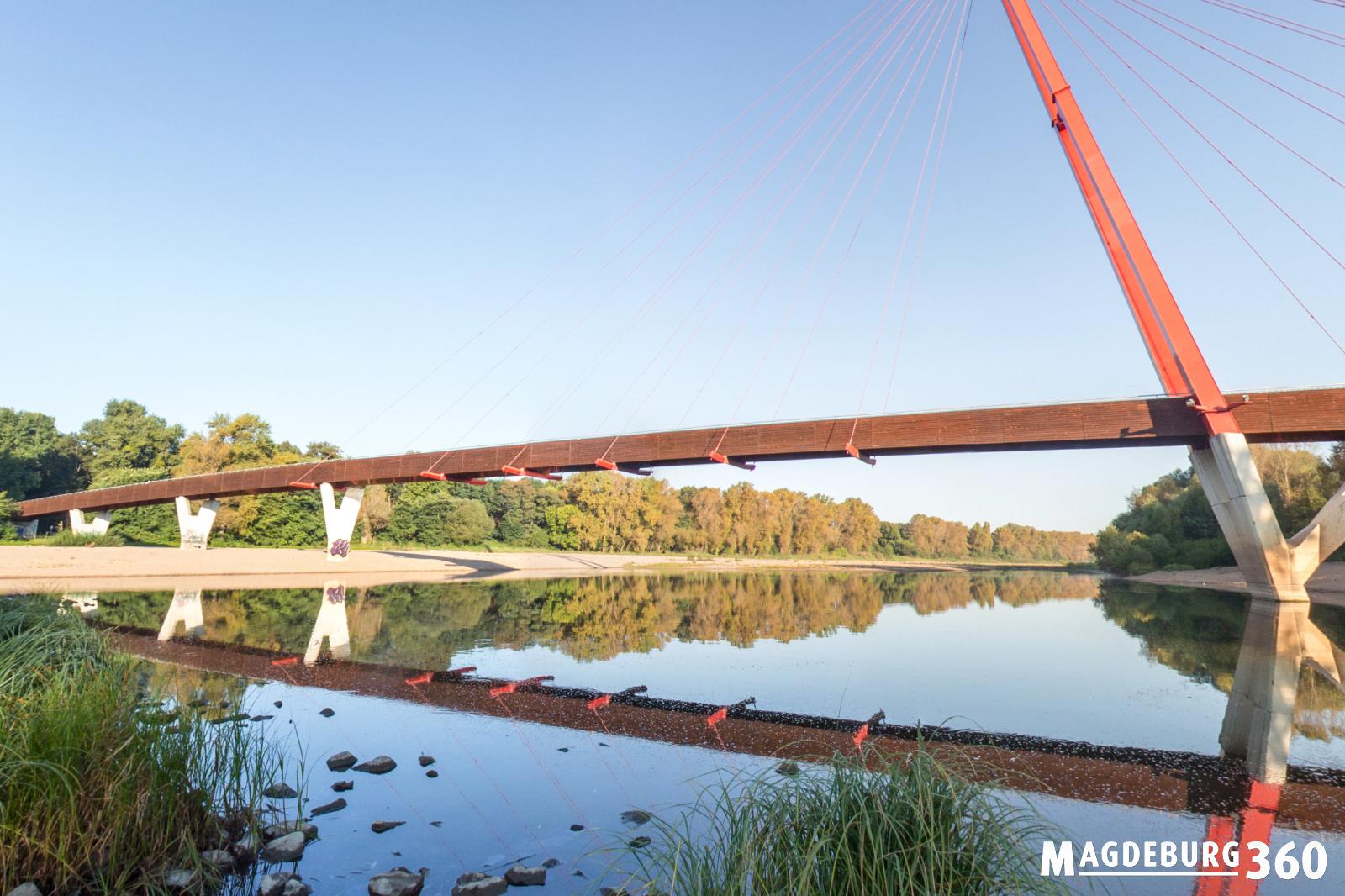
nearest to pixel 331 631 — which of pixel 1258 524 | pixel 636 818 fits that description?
pixel 636 818

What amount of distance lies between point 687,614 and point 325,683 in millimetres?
14040

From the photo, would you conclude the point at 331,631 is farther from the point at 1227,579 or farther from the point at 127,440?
the point at 127,440

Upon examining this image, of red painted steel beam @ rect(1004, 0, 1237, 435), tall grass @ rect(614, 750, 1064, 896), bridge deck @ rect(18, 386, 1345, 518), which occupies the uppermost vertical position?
red painted steel beam @ rect(1004, 0, 1237, 435)

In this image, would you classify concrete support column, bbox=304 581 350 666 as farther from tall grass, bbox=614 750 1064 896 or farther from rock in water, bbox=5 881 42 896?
tall grass, bbox=614 750 1064 896

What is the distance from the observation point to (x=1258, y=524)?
66.6 ft

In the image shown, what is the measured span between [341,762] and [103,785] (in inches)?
108

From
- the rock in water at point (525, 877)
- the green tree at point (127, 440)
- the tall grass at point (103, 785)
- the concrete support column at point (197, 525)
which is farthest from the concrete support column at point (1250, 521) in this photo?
the green tree at point (127, 440)

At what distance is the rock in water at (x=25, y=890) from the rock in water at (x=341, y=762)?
3011mm

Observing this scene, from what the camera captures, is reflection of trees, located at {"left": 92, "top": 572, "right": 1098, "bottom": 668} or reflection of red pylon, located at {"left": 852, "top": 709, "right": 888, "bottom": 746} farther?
reflection of trees, located at {"left": 92, "top": 572, "right": 1098, "bottom": 668}

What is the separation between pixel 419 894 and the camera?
4328mm

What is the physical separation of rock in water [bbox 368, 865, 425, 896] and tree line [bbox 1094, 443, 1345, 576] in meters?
43.4

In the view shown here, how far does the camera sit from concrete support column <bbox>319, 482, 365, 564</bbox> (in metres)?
38.1

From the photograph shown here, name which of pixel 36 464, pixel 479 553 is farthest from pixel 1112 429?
pixel 36 464

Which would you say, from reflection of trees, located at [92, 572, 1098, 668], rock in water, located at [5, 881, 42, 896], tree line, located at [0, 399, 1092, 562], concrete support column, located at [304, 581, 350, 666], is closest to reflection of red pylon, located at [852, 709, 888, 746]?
rock in water, located at [5, 881, 42, 896]
